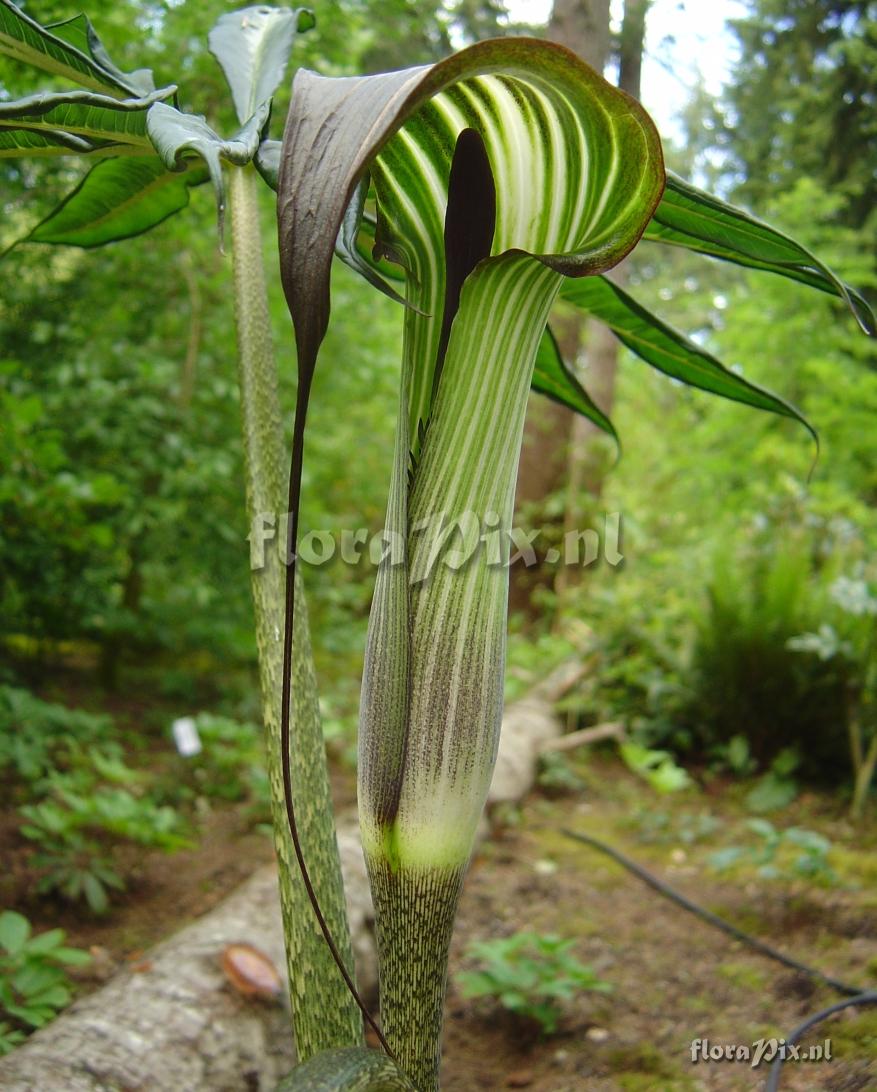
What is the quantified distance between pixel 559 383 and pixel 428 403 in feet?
1.09

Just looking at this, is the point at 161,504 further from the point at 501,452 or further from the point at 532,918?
the point at 501,452

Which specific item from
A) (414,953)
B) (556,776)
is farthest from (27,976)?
(556,776)

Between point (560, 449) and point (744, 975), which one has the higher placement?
point (560, 449)

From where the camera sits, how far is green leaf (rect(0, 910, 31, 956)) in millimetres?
1062

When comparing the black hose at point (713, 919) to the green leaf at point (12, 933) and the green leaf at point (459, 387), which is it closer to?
the green leaf at point (459, 387)

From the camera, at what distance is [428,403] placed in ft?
1.99

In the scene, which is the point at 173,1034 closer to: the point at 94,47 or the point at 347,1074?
the point at 347,1074

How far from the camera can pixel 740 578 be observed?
319 cm

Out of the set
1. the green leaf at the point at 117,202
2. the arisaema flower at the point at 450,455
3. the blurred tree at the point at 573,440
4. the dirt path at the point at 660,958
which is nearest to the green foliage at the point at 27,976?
the dirt path at the point at 660,958

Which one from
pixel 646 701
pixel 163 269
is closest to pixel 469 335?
pixel 163 269

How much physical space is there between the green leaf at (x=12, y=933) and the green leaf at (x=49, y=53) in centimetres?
97

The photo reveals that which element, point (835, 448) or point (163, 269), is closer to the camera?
point (163, 269)

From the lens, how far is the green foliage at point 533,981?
1.26 m

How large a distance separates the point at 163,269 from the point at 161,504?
2.38 ft
